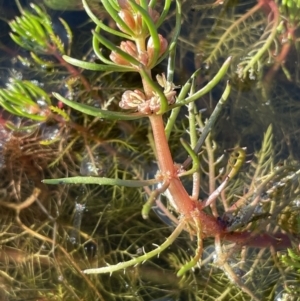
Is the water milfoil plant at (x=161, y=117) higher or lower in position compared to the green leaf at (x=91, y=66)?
lower

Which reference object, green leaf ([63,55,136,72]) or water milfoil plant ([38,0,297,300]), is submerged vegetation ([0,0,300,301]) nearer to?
water milfoil plant ([38,0,297,300])

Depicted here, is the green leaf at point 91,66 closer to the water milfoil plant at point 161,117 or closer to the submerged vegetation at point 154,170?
the water milfoil plant at point 161,117

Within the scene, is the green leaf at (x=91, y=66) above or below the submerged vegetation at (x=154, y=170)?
above

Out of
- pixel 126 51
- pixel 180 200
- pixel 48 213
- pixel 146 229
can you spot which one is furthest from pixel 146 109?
pixel 48 213

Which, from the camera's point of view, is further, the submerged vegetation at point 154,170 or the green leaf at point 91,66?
the submerged vegetation at point 154,170

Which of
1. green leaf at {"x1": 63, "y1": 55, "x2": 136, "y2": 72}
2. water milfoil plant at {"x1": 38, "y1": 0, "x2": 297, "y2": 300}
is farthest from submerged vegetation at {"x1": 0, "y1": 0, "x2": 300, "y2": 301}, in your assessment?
green leaf at {"x1": 63, "y1": 55, "x2": 136, "y2": 72}

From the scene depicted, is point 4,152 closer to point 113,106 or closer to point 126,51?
point 113,106

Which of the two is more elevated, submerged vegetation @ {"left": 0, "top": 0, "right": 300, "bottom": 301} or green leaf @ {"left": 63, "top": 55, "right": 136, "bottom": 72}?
green leaf @ {"left": 63, "top": 55, "right": 136, "bottom": 72}

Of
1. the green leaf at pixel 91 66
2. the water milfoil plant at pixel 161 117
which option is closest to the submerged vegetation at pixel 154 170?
the water milfoil plant at pixel 161 117
